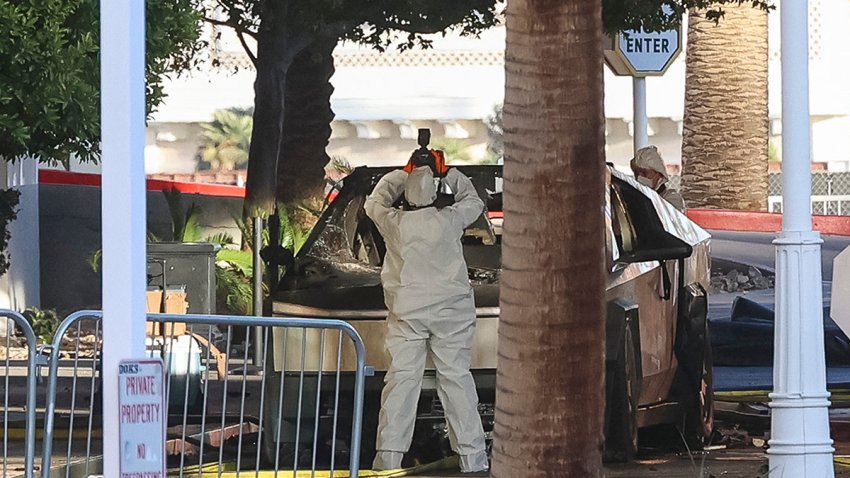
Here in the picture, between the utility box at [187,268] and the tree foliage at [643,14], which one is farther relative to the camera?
the utility box at [187,268]

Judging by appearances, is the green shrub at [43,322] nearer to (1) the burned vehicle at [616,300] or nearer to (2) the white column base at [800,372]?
(1) the burned vehicle at [616,300]

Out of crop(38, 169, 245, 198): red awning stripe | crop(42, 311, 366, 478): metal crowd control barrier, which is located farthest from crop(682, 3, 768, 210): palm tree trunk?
crop(42, 311, 366, 478): metal crowd control barrier

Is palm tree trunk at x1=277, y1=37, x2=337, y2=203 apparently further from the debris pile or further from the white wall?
the debris pile

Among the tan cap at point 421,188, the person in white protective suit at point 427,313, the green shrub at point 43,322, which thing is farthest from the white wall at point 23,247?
the tan cap at point 421,188

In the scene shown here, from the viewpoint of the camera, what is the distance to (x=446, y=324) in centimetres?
887

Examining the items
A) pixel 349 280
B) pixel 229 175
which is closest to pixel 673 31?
pixel 349 280

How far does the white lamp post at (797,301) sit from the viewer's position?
7.34 meters

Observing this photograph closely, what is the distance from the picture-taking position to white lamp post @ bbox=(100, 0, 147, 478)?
4.54 meters

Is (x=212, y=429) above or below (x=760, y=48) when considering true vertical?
below

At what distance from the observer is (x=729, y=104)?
61.2 feet

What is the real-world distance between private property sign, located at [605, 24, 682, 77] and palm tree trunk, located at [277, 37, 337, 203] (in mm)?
6326

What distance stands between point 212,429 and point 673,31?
5.11m

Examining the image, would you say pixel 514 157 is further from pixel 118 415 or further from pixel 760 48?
pixel 760 48

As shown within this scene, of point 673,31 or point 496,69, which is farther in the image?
point 496,69
